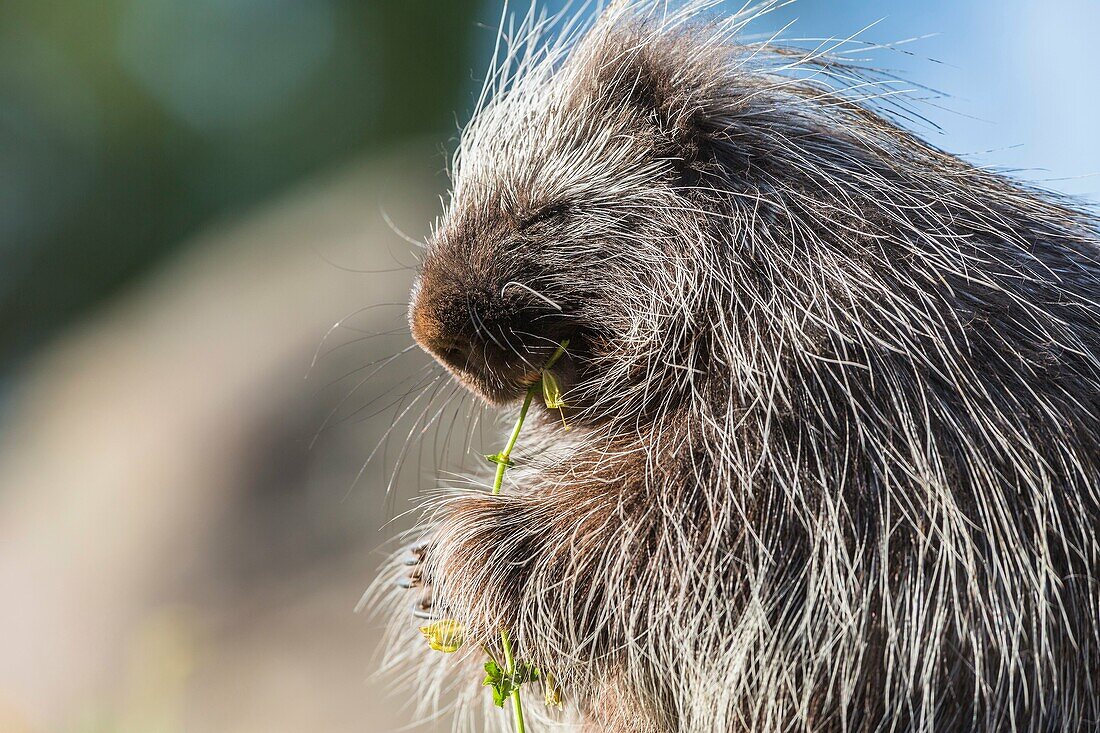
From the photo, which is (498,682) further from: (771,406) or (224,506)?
(224,506)

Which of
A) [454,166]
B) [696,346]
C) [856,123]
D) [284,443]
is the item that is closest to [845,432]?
[696,346]

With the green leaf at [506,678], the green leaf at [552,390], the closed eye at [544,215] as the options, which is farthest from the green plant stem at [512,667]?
the closed eye at [544,215]

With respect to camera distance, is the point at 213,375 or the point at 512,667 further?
the point at 213,375

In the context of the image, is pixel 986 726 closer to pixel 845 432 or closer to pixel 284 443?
pixel 845 432

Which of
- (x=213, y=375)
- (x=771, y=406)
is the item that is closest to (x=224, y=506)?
(x=213, y=375)

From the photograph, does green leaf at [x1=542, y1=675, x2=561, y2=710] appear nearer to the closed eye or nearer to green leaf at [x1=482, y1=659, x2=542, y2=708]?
green leaf at [x1=482, y1=659, x2=542, y2=708]

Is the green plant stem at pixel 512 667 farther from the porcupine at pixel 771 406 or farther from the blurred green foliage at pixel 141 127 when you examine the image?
the blurred green foliage at pixel 141 127

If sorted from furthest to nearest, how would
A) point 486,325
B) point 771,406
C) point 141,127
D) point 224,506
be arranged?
1. point 141,127
2. point 224,506
3. point 486,325
4. point 771,406
